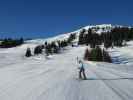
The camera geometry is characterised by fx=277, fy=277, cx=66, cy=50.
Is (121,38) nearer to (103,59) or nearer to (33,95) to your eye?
(103,59)

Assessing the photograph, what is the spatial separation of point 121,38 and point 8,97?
17355cm

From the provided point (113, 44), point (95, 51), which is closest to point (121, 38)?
point (113, 44)

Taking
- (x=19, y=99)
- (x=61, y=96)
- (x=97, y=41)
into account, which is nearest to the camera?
(x=19, y=99)

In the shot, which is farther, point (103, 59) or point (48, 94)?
point (103, 59)

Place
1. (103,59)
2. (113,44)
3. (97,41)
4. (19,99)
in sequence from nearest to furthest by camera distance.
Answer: (19,99) → (103,59) → (113,44) → (97,41)

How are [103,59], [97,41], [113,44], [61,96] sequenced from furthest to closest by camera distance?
[97,41] → [113,44] → [103,59] → [61,96]

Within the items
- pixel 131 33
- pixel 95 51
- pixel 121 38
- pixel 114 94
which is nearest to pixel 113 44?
pixel 121 38

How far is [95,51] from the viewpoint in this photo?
299 ft

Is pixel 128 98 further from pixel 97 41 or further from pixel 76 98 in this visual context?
pixel 97 41

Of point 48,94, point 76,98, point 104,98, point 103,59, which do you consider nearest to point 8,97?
point 48,94

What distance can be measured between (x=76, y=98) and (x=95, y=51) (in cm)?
7625

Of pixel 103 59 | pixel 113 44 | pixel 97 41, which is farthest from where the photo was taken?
pixel 97 41

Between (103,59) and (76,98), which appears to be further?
(103,59)

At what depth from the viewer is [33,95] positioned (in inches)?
645
